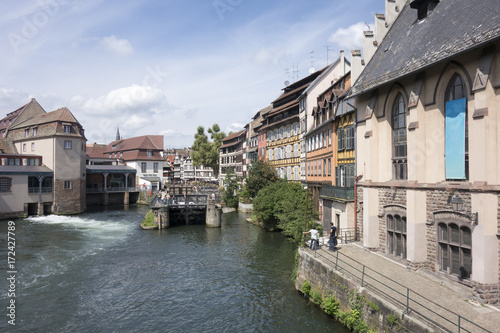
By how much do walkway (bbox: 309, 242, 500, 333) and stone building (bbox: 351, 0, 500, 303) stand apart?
515 mm

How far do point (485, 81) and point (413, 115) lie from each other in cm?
354

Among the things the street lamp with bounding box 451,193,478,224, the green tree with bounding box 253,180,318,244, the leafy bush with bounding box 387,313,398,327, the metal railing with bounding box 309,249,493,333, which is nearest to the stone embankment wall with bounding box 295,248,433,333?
the leafy bush with bounding box 387,313,398,327

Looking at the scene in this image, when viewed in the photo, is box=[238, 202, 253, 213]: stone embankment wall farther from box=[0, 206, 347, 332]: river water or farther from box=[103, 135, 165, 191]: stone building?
box=[103, 135, 165, 191]: stone building

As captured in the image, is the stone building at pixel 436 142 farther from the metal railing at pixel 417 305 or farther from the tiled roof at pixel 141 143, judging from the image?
the tiled roof at pixel 141 143

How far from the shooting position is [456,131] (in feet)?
45.2

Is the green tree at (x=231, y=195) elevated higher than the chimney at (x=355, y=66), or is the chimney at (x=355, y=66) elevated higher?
the chimney at (x=355, y=66)

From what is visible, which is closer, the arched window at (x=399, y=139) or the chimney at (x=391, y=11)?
the arched window at (x=399, y=139)

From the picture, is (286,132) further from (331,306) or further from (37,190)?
(37,190)

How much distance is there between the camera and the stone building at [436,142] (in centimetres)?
1220

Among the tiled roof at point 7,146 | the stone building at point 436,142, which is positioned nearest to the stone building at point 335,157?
the stone building at point 436,142

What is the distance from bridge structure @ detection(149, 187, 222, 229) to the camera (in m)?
40.6

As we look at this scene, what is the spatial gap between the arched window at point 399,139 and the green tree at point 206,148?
3032 inches

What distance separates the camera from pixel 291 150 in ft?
143

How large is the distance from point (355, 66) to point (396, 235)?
10383 mm
